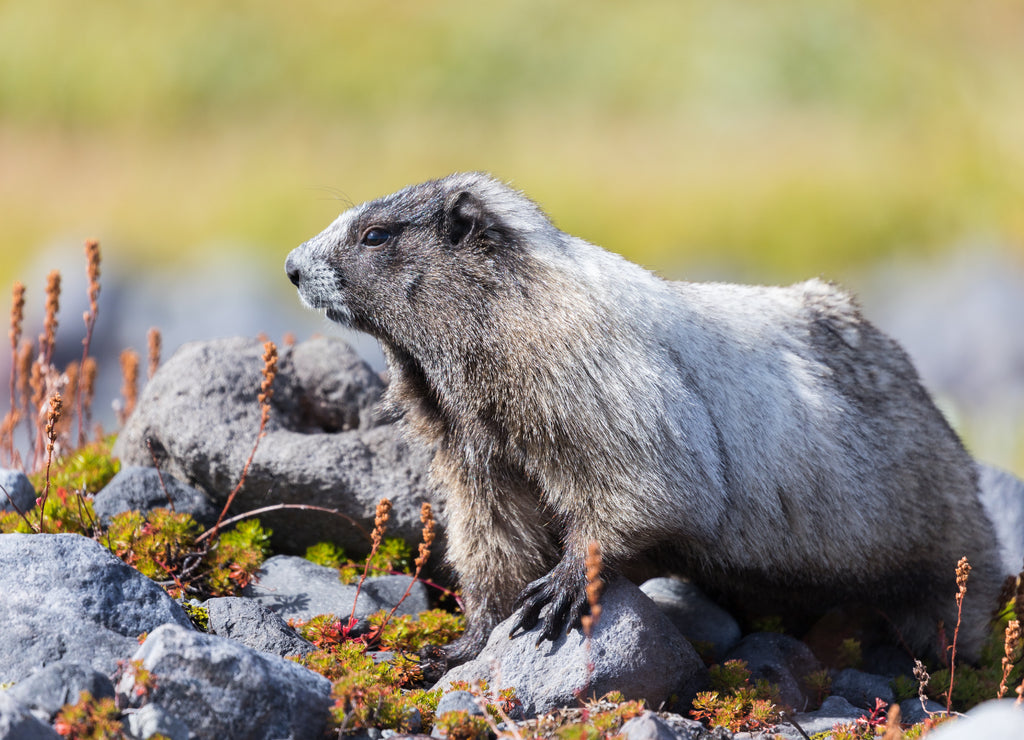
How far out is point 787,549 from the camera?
5785 mm

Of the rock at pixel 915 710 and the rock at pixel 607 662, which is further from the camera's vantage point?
the rock at pixel 915 710

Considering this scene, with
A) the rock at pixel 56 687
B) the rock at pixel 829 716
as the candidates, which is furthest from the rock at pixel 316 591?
the rock at pixel 829 716

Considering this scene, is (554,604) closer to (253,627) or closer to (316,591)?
(253,627)

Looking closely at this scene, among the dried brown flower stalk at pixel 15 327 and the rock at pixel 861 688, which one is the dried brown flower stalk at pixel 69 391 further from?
the rock at pixel 861 688

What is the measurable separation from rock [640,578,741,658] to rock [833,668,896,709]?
657mm

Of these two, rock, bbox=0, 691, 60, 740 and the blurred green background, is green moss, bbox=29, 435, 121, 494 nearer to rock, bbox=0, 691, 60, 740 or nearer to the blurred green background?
rock, bbox=0, 691, 60, 740

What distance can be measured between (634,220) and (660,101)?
2.50m

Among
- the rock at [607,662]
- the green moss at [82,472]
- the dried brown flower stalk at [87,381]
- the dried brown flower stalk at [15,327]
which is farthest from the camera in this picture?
the dried brown flower stalk at [87,381]

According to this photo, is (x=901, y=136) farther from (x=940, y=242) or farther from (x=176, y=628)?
(x=176, y=628)

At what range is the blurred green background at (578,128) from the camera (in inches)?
711

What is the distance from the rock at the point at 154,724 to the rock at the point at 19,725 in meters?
0.29

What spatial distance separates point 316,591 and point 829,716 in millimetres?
3000

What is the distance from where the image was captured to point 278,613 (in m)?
5.89

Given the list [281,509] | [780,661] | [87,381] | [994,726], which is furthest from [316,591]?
[994,726]
